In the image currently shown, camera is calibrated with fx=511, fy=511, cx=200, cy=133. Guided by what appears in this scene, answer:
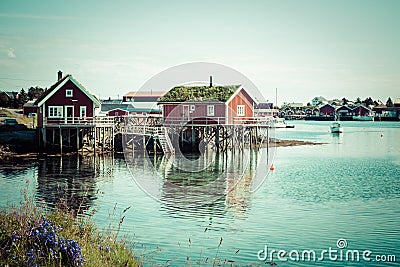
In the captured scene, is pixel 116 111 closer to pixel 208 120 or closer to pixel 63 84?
pixel 208 120

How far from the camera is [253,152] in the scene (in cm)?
4872

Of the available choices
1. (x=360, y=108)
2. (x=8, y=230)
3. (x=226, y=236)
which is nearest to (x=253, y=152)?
(x=226, y=236)

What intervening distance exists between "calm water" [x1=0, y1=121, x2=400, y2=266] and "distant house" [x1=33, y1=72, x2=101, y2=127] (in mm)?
5069

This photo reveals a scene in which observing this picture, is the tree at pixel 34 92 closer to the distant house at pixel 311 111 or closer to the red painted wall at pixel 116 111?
the red painted wall at pixel 116 111

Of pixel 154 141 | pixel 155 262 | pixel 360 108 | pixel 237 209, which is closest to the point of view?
pixel 155 262

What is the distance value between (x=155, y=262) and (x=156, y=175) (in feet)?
60.2

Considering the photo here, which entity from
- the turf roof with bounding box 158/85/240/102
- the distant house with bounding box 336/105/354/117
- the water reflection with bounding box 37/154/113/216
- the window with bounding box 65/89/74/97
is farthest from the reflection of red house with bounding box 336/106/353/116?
the water reflection with bounding box 37/154/113/216

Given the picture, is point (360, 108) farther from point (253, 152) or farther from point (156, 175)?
point (156, 175)

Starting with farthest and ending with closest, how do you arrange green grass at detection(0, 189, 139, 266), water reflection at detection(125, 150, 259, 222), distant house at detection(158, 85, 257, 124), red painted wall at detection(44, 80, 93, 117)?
distant house at detection(158, 85, 257, 124)
red painted wall at detection(44, 80, 93, 117)
water reflection at detection(125, 150, 259, 222)
green grass at detection(0, 189, 139, 266)

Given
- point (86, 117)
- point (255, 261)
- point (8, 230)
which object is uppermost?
point (86, 117)

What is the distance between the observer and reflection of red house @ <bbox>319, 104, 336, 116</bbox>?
168m

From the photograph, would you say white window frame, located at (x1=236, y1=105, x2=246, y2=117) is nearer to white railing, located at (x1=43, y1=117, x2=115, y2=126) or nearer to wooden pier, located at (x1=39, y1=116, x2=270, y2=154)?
wooden pier, located at (x1=39, y1=116, x2=270, y2=154)

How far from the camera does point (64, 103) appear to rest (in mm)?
42812

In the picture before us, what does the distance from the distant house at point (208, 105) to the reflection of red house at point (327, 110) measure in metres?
126
